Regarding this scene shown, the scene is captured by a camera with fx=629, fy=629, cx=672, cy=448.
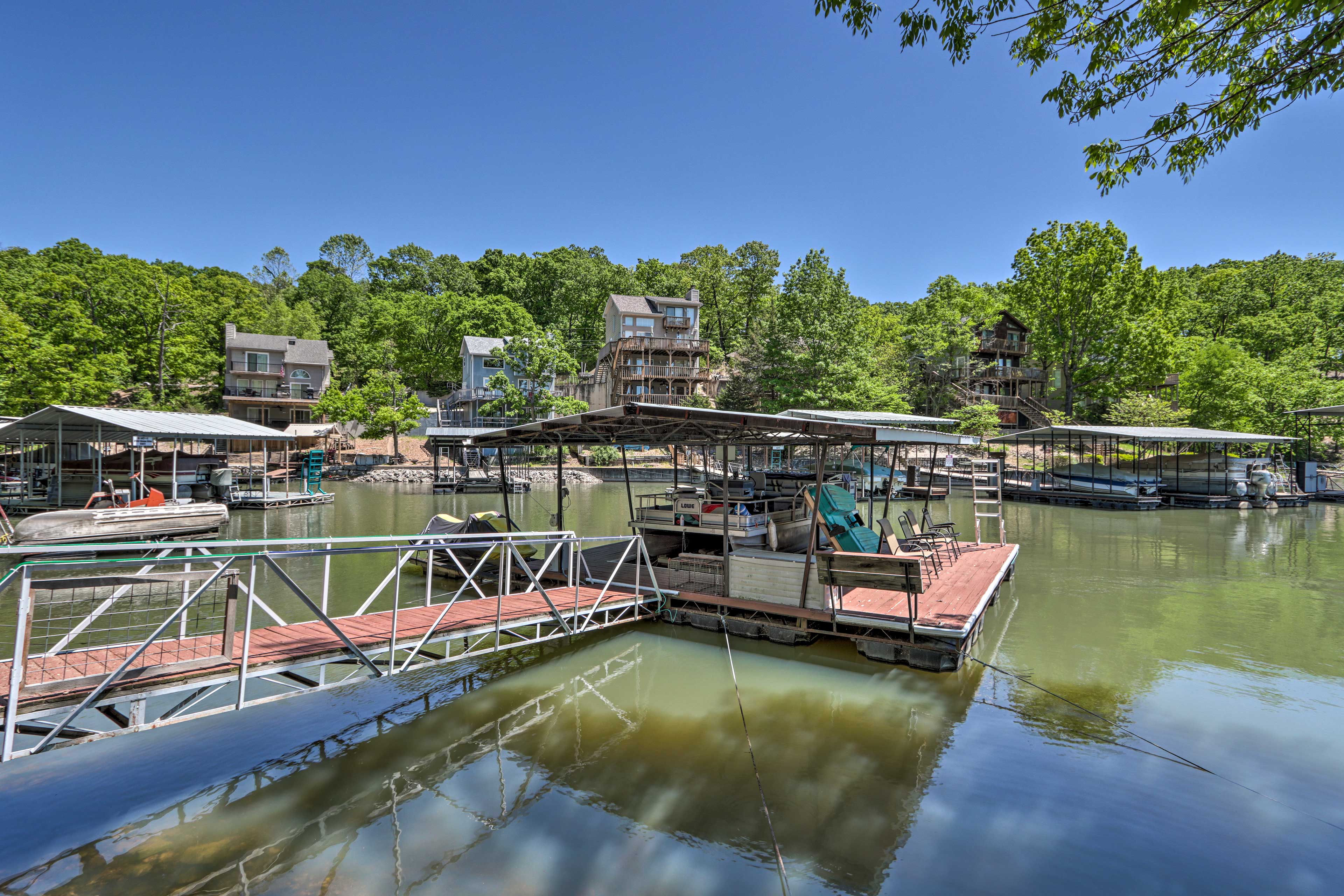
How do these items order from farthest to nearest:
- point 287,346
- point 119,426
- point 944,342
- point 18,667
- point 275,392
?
point 287,346
point 275,392
point 944,342
point 119,426
point 18,667

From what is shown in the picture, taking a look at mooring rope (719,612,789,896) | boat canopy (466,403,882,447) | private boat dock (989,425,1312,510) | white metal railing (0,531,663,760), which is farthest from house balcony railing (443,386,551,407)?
mooring rope (719,612,789,896)

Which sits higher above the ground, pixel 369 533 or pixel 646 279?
pixel 646 279

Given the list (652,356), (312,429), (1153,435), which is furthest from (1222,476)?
(312,429)

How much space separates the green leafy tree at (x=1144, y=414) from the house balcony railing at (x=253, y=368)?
214ft

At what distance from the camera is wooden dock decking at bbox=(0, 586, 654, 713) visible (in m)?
4.95

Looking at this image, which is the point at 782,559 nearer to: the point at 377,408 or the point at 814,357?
the point at 814,357

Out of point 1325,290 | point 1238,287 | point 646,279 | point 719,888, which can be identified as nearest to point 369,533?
point 719,888

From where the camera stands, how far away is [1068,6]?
570 centimetres

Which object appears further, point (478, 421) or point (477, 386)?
point (477, 386)

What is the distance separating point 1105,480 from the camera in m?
32.8

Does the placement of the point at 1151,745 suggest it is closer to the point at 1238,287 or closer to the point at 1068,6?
the point at 1068,6

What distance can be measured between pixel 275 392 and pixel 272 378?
130cm

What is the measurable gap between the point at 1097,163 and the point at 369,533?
2083cm

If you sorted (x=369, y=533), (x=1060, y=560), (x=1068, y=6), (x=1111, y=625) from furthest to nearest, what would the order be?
1. (x=369, y=533)
2. (x=1060, y=560)
3. (x=1111, y=625)
4. (x=1068, y=6)
